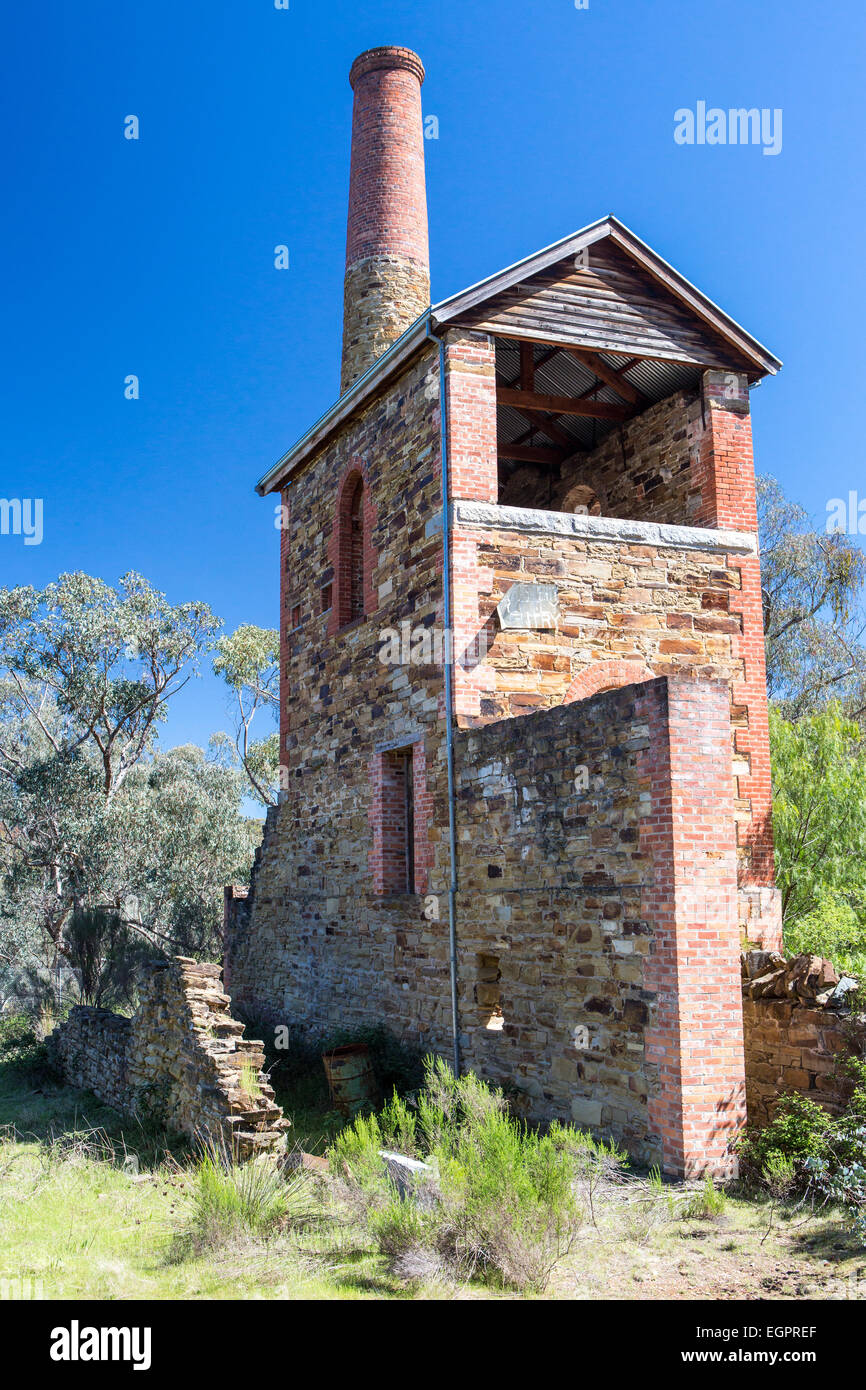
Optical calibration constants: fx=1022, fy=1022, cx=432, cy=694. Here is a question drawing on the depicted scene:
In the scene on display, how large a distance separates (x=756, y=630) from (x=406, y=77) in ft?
46.1

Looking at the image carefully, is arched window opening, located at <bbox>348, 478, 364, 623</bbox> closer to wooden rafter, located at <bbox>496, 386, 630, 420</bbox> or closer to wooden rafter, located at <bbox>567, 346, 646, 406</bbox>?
wooden rafter, located at <bbox>496, 386, 630, 420</bbox>

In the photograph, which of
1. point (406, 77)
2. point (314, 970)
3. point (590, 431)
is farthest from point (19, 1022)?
point (406, 77)

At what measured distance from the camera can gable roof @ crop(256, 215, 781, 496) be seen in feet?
36.0

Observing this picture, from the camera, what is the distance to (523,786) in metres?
9.23

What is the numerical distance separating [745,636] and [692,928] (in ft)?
17.2

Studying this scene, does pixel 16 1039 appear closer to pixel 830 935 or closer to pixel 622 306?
pixel 830 935

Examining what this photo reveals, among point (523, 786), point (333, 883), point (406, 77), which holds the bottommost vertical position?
point (333, 883)

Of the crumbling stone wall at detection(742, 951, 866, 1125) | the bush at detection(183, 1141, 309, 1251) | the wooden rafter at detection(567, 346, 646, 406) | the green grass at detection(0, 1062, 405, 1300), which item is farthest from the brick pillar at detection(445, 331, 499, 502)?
the green grass at detection(0, 1062, 405, 1300)

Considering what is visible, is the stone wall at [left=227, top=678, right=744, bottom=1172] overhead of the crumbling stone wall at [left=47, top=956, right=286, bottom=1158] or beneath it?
overhead

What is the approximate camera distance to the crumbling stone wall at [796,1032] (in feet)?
23.6

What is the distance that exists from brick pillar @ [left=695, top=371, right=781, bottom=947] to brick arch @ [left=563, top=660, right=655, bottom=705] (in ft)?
4.38

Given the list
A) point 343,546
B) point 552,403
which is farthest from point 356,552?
point 552,403

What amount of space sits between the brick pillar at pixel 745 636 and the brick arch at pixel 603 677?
1335mm

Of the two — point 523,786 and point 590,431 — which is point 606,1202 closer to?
point 523,786
